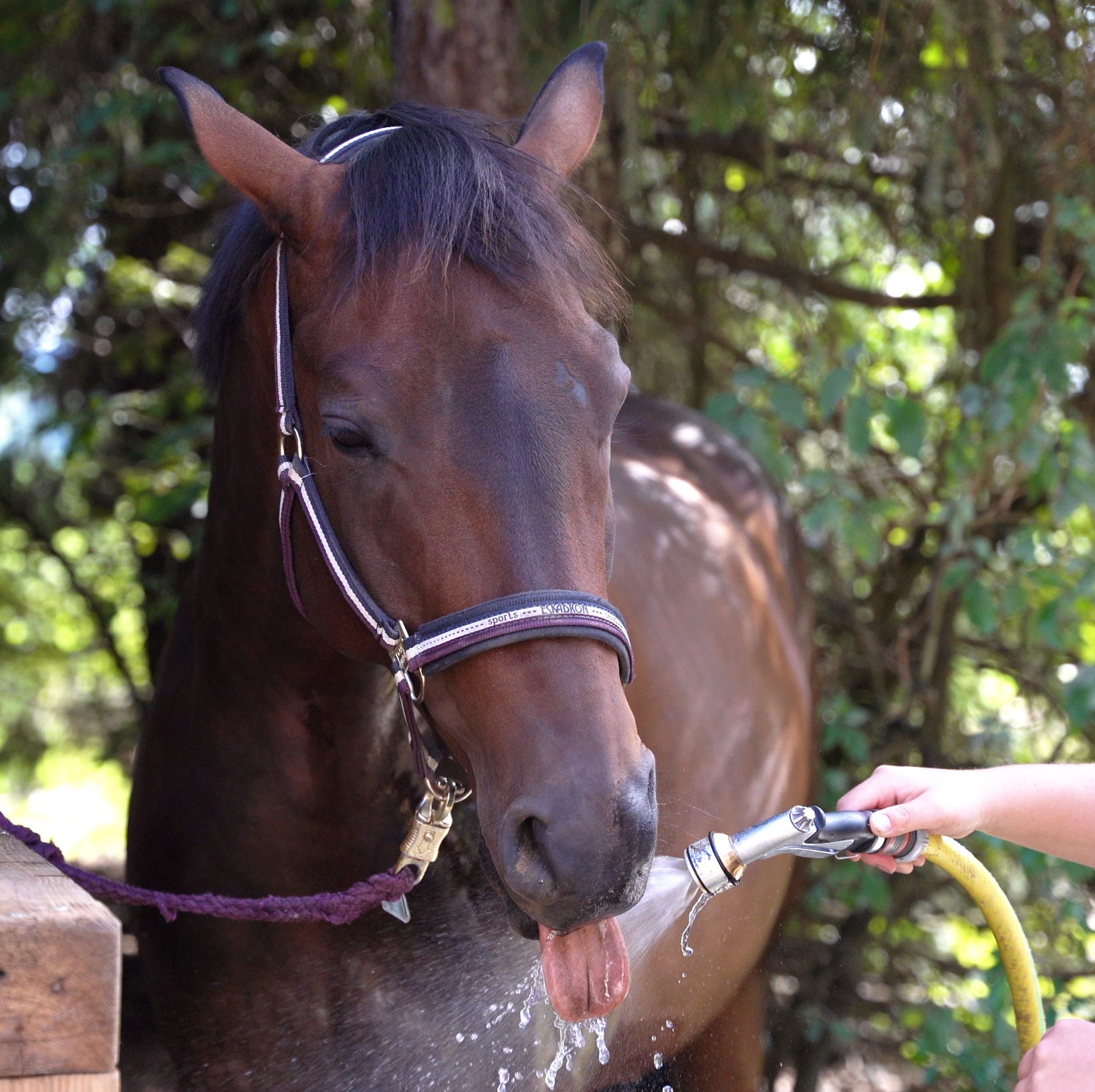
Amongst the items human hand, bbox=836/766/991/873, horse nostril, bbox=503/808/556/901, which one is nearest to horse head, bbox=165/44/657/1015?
horse nostril, bbox=503/808/556/901

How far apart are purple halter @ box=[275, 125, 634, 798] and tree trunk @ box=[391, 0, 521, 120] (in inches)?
52.6

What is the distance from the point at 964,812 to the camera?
5.02 ft

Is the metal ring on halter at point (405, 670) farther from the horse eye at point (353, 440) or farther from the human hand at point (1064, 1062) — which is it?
the human hand at point (1064, 1062)

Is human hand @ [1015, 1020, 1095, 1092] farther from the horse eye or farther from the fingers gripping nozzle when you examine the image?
the horse eye

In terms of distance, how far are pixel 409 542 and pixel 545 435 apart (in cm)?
22

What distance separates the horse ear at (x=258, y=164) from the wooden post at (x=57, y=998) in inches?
41.6

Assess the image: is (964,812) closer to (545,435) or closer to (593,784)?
(593,784)

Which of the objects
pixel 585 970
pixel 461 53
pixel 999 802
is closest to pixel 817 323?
pixel 461 53

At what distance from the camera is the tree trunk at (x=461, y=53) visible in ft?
9.91

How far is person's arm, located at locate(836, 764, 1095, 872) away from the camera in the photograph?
4.97 feet

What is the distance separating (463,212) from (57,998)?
3.49ft

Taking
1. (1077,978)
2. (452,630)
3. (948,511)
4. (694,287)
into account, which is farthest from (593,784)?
(694,287)

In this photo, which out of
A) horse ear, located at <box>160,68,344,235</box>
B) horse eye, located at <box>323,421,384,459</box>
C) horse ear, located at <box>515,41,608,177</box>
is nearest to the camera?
horse eye, located at <box>323,421,384,459</box>

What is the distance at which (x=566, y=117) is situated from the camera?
6.63 feet
